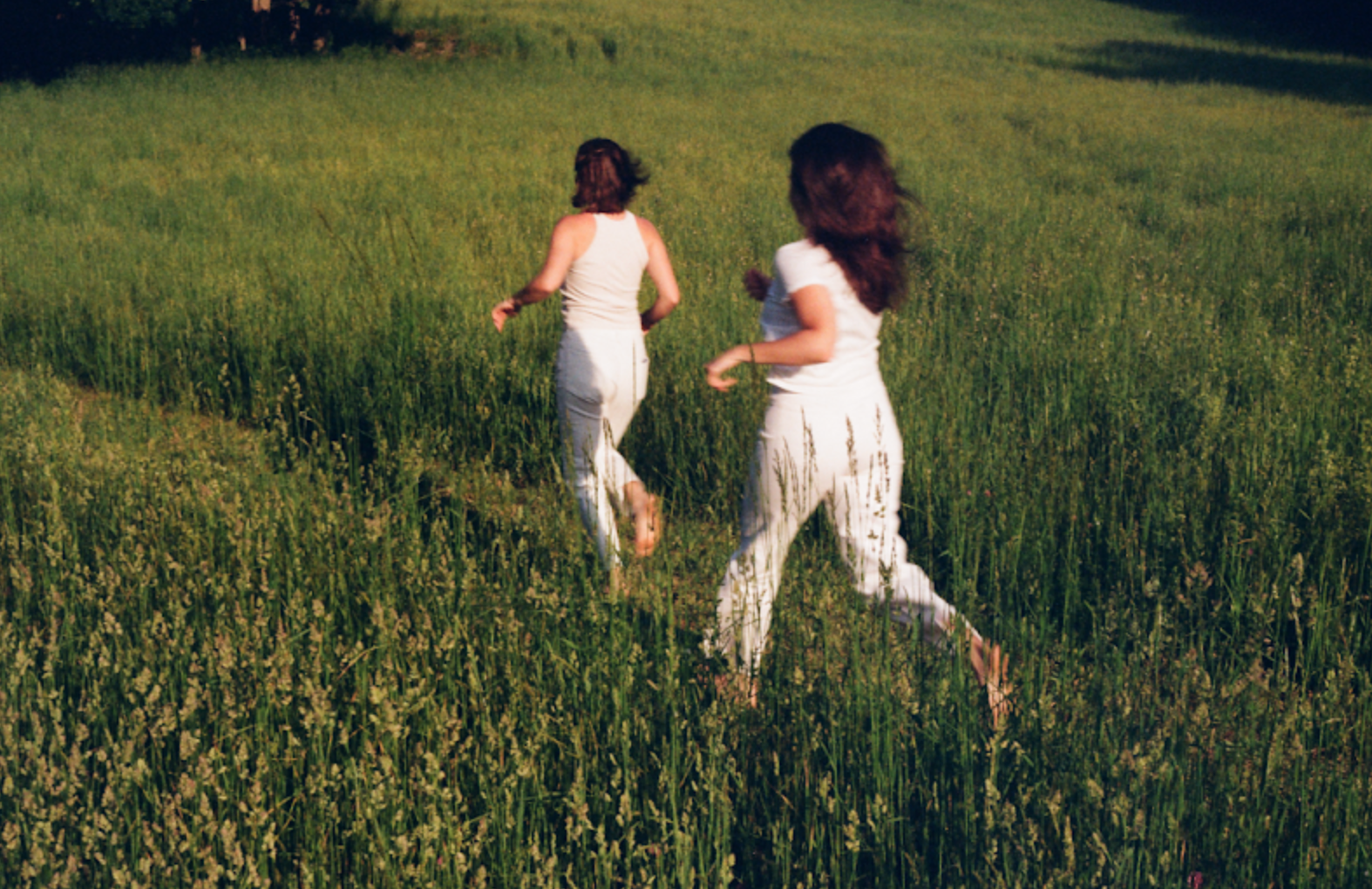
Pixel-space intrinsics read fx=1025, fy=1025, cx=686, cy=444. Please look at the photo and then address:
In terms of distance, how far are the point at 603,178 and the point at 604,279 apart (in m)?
0.39

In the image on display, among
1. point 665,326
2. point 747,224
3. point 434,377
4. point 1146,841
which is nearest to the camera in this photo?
point 1146,841

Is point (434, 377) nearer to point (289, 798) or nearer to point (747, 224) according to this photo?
point (289, 798)

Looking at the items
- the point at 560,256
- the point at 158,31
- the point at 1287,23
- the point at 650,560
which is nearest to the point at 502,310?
the point at 560,256

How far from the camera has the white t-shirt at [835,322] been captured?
301 centimetres

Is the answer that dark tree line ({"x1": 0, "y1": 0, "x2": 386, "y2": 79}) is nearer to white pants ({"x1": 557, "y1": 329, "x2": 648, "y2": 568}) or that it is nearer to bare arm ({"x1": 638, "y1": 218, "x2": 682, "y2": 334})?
bare arm ({"x1": 638, "y1": 218, "x2": 682, "y2": 334})

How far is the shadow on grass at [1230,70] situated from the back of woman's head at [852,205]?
27.0m

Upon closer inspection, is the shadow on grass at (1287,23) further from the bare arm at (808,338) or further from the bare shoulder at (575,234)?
the bare arm at (808,338)

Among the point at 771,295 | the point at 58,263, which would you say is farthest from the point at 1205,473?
the point at 58,263

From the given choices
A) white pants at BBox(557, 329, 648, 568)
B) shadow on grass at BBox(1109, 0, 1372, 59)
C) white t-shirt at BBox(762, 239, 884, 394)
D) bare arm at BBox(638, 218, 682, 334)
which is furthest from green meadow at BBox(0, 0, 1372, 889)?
shadow on grass at BBox(1109, 0, 1372, 59)

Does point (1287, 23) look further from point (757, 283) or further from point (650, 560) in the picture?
point (650, 560)

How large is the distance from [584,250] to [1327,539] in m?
2.73

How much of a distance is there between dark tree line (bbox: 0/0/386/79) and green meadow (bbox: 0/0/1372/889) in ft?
56.5

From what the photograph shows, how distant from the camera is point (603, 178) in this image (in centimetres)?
394

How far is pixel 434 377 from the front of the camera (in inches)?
210
